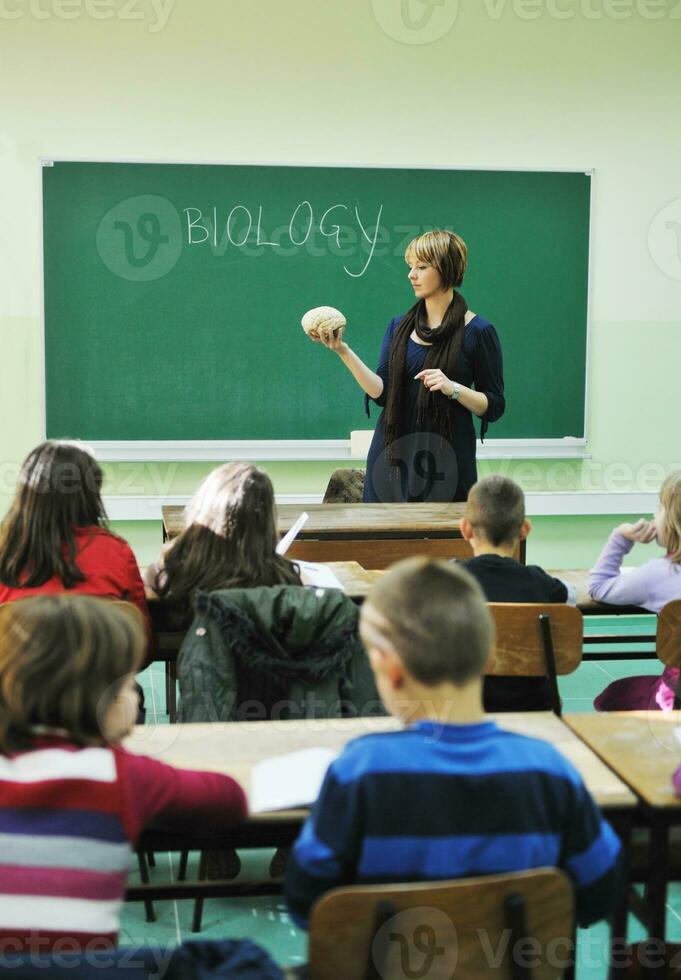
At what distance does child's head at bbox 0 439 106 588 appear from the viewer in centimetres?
254

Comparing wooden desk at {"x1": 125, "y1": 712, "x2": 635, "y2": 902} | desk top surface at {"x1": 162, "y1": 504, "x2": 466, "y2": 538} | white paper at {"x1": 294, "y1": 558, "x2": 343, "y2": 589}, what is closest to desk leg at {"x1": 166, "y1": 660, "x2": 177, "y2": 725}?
desk top surface at {"x1": 162, "y1": 504, "x2": 466, "y2": 538}

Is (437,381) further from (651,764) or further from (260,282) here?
(651,764)

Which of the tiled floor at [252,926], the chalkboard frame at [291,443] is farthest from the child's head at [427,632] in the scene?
the chalkboard frame at [291,443]

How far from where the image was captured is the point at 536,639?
2.52 metres

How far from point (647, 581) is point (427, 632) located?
1627 millimetres

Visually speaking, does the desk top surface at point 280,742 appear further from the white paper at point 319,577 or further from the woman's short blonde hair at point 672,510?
the woman's short blonde hair at point 672,510

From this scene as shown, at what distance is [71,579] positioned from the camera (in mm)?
2557

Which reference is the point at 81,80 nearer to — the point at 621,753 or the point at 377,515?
the point at 377,515

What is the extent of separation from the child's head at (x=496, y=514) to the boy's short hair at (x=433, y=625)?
1.27 metres

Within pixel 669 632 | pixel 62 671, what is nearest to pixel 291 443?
pixel 669 632

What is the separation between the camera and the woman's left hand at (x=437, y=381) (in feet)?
13.1

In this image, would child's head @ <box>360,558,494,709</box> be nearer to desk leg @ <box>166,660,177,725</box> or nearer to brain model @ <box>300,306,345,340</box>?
desk leg @ <box>166,660,177,725</box>

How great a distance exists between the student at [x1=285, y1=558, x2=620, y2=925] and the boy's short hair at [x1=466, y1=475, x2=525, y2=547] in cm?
128

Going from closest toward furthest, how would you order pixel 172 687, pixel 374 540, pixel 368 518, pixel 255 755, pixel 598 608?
pixel 255 755
pixel 598 608
pixel 172 687
pixel 374 540
pixel 368 518
